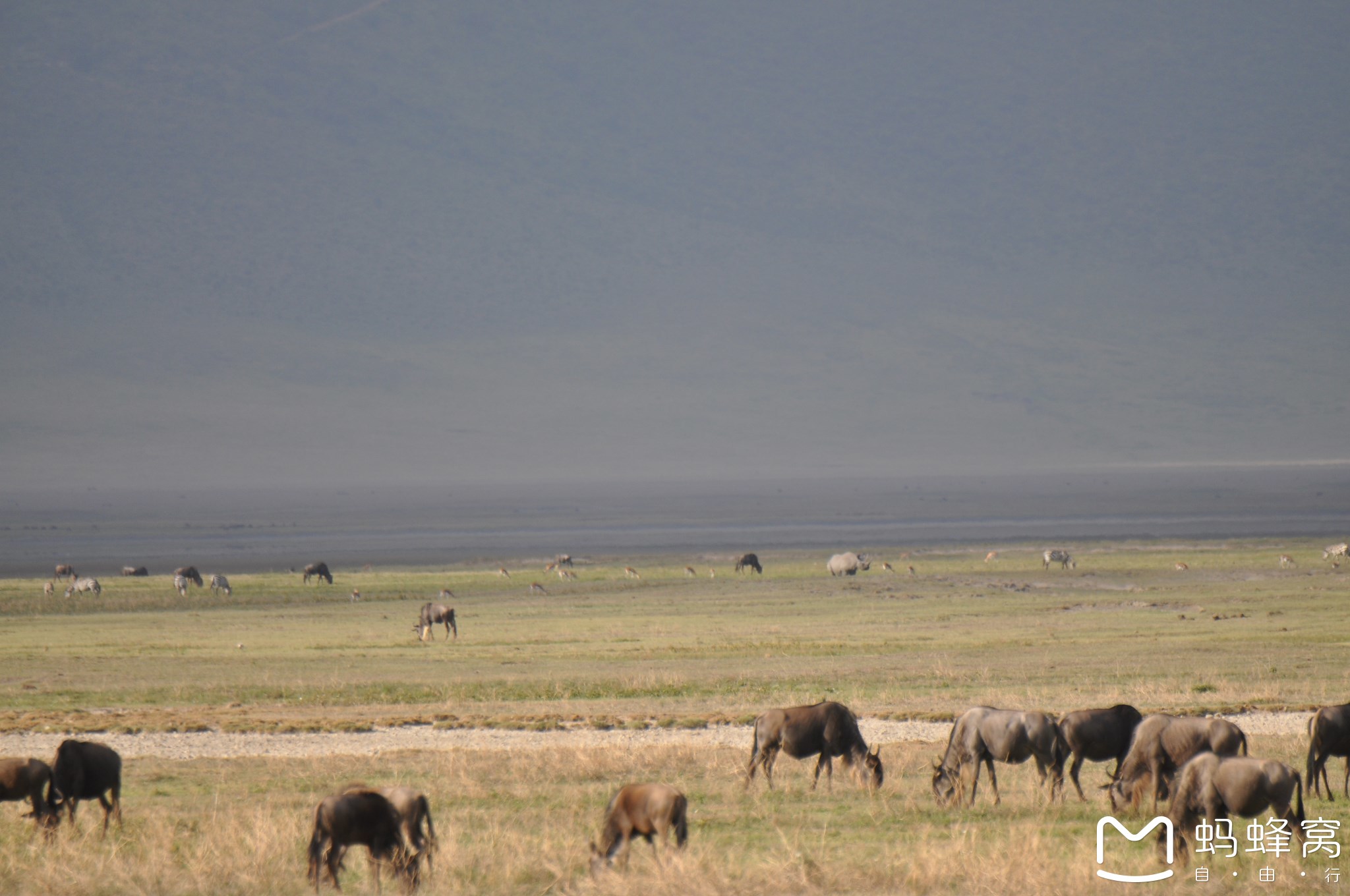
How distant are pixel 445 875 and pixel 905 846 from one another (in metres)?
4.70

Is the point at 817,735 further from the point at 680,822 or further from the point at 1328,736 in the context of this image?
the point at 1328,736

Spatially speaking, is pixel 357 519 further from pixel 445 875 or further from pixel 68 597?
pixel 445 875

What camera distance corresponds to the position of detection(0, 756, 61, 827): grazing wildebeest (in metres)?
13.8

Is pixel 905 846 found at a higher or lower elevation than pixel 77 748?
lower

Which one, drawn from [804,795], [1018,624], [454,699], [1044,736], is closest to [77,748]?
[804,795]

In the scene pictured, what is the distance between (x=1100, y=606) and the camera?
53.8 m

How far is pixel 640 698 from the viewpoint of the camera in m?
29.4

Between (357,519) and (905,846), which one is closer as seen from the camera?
(905,846)

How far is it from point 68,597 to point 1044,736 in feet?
196

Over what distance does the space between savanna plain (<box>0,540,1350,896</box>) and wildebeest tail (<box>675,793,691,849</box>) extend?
0.19 m

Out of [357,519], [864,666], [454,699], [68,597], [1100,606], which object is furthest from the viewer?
[357,519]

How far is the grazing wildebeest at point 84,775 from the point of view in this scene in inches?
555

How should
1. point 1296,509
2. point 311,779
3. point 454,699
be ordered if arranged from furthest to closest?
point 1296,509, point 454,699, point 311,779

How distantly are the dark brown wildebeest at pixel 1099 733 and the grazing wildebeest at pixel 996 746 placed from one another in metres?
0.19
